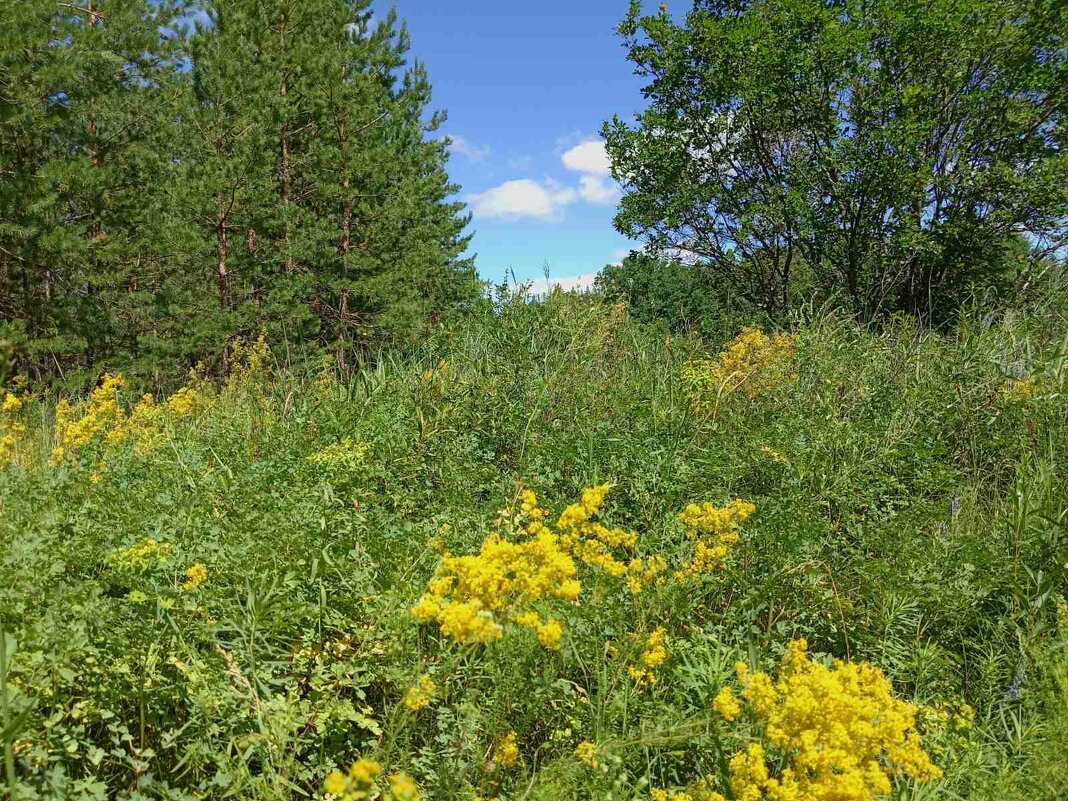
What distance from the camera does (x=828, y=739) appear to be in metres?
1.36

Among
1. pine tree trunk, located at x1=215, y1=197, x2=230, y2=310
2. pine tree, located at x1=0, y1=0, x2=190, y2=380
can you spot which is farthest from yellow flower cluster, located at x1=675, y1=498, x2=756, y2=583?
pine tree trunk, located at x1=215, y1=197, x2=230, y2=310

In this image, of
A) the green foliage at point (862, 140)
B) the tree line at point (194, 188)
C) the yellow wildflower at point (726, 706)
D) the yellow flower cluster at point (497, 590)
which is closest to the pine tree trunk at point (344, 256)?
the tree line at point (194, 188)

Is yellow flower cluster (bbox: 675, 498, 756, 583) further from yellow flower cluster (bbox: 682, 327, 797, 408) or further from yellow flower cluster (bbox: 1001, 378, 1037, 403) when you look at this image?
yellow flower cluster (bbox: 1001, 378, 1037, 403)

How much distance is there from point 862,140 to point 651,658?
959 cm

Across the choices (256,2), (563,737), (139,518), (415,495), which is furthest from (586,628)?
(256,2)

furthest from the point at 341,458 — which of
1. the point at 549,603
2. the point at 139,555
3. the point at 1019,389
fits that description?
the point at 1019,389

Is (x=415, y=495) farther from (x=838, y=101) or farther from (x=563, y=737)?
(x=838, y=101)

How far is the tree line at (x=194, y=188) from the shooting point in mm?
7074

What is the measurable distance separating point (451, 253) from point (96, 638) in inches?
539

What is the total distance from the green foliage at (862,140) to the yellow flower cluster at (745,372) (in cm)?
401

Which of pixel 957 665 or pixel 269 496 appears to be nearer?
pixel 957 665

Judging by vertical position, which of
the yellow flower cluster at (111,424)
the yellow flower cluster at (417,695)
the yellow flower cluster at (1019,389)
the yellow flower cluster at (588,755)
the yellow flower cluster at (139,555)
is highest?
the yellow flower cluster at (1019,389)

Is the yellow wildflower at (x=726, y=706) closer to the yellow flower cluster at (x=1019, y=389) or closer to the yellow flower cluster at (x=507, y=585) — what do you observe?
the yellow flower cluster at (x=507, y=585)

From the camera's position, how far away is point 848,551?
2.45m
